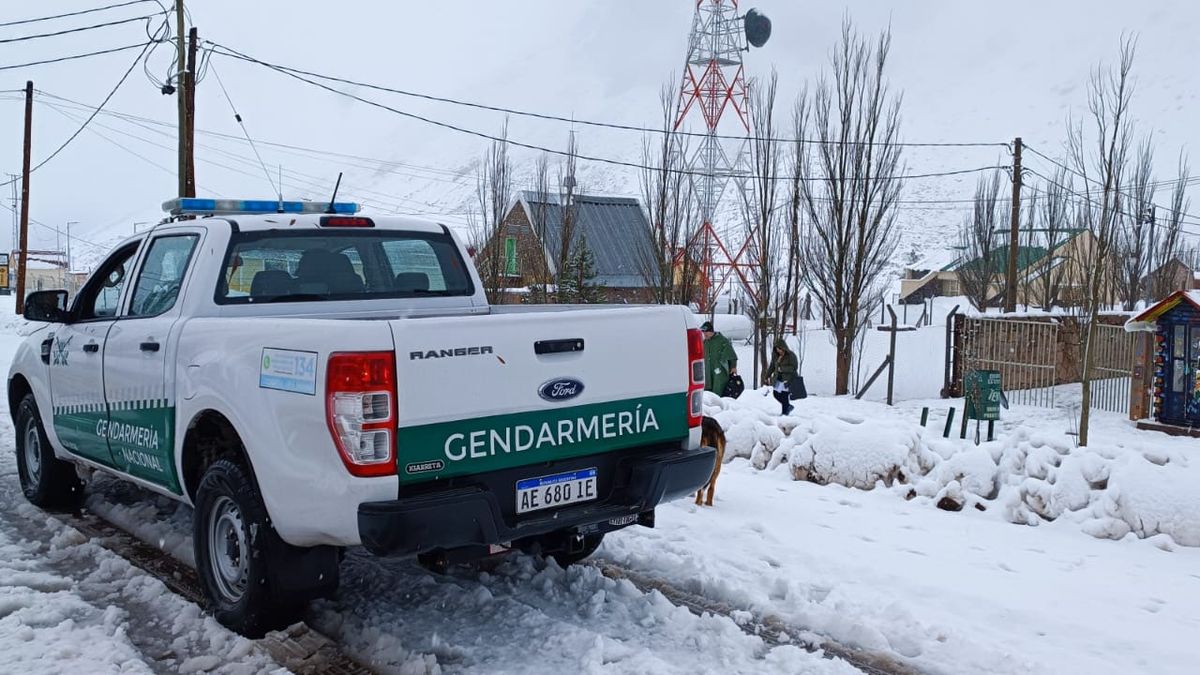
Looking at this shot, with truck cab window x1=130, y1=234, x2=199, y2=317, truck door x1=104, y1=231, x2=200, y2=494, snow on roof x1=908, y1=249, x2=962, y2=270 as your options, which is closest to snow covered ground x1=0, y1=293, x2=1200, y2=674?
truck door x1=104, y1=231, x2=200, y2=494

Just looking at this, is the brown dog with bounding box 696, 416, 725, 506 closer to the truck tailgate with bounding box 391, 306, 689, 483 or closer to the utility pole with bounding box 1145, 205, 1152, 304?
the truck tailgate with bounding box 391, 306, 689, 483

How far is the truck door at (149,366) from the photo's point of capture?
4797 millimetres

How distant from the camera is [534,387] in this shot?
408cm

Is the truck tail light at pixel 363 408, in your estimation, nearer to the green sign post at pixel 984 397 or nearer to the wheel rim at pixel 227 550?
the wheel rim at pixel 227 550

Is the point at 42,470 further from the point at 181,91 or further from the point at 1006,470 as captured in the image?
the point at 181,91

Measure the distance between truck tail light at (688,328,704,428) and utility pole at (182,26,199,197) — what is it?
15701 millimetres

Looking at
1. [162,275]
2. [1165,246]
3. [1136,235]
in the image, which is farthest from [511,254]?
[162,275]

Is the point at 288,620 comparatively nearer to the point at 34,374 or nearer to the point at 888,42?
the point at 34,374

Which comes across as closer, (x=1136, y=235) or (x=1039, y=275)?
(x=1136, y=235)

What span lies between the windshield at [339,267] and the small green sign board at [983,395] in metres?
8.30

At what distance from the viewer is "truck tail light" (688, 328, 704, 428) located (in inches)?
188

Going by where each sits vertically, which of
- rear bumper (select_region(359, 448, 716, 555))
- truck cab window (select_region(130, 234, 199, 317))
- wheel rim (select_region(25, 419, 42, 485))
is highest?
truck cab window (select_region(130, 234, 199, 317))

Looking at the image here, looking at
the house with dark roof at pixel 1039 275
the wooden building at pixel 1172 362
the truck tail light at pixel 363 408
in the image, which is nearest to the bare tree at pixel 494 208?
the house with dark roof at pixel 1039 275

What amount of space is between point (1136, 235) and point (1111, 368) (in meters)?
7.44
